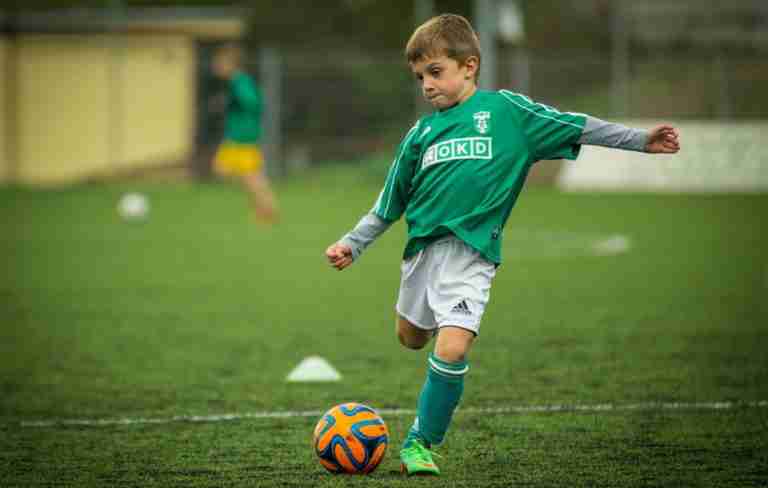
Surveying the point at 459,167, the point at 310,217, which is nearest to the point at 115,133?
the point at 310,217

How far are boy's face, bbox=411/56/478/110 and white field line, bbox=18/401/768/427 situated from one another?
5.43 ft

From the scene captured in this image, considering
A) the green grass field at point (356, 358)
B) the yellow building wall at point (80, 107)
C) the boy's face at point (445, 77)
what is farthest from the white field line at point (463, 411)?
the yellow building wall at point (80, 107)

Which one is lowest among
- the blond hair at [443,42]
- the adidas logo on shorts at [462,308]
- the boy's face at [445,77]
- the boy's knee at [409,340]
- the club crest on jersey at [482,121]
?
the boy's knee at [409,340]

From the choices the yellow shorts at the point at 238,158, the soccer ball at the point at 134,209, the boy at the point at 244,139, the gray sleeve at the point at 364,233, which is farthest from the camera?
the soccer ball at the point at 134,209

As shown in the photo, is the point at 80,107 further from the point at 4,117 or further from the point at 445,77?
the point at 445,77

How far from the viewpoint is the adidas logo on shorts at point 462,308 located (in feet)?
16.0

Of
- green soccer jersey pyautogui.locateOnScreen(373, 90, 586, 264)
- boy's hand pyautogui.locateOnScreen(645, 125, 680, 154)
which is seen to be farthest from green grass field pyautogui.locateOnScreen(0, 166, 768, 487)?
boy's hand pyautogui.locateOnScreen(645, 125, 680, 154)

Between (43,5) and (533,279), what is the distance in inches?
875

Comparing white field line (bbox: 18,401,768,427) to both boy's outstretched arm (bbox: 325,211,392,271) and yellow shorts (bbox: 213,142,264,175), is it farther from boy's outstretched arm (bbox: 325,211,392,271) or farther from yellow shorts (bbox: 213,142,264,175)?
yellow shorts (bbox: 213,142,264,175)

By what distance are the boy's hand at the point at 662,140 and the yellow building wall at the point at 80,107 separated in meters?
25.6

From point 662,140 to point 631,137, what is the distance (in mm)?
117

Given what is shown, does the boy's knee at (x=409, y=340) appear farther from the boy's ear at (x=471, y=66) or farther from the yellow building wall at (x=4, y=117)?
the yellow building wall at (x=4, y=117)

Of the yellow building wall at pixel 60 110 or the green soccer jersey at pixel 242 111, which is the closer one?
the green soccer jersey at pixel 242 111

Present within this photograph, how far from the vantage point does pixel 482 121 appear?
503 centimetres
